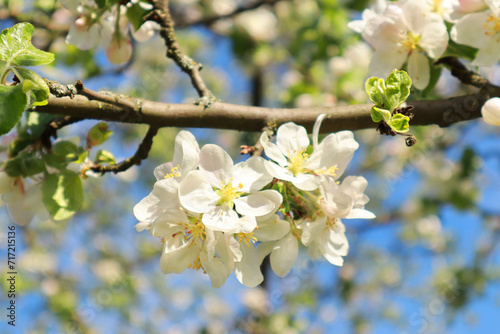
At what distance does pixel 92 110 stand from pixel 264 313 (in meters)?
3.40

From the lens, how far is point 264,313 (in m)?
3.99

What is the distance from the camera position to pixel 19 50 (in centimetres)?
82

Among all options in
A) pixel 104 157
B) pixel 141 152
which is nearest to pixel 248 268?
pixel 141 152

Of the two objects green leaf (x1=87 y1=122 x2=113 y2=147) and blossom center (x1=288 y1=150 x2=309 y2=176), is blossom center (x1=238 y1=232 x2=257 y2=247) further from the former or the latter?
green leaf (x1=87 y1=122 x2=113 y2=147)

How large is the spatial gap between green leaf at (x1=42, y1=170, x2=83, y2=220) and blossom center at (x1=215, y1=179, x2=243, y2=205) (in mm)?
458

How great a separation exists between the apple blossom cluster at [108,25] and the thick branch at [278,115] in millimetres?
384

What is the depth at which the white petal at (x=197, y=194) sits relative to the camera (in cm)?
85

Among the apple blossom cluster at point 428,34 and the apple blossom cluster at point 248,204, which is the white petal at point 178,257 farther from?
the apple blossom cluster at point 428,34

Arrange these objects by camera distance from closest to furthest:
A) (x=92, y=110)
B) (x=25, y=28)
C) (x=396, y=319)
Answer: (x=25, y=28)
(x=92, y=110)
(x=396, y=319)

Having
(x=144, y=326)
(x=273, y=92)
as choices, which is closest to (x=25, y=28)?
(x=273, y=92)

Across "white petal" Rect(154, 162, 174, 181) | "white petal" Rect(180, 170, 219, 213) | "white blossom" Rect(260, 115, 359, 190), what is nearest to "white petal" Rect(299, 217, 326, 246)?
"white blossom" Rect(260, 115, 359, 190)

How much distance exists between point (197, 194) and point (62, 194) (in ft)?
1.54

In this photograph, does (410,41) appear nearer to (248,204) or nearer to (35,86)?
(248,204)

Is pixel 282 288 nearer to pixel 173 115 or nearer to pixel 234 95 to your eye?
pixel 234 95
